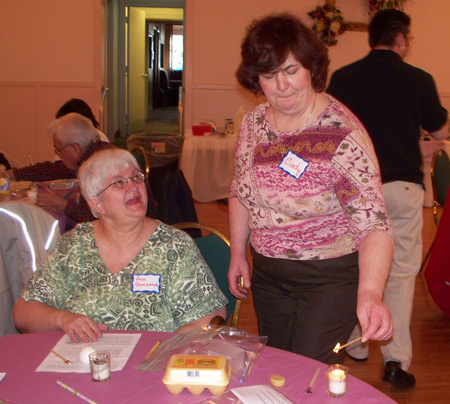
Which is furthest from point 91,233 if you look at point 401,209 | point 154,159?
point 154,159

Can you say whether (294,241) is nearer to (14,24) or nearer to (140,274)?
(140,274)

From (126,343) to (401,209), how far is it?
1635 millimetres

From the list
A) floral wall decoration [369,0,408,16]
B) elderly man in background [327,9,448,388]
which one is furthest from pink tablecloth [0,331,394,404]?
floral wall decoration [369,0,408,16]

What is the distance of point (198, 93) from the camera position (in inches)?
340

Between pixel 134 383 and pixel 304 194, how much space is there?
0.72 m

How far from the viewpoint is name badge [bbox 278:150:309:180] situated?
5.71 feet

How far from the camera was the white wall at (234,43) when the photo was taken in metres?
8.45

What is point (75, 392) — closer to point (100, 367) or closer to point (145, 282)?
point (100, 367)

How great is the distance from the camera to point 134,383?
4.56 feet

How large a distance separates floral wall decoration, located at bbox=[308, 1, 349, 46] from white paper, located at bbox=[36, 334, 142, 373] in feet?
24.1

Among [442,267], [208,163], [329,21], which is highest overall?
[329,21]

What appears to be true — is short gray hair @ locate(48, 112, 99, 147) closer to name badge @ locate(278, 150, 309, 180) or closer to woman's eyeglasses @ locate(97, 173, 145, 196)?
woman's eyeglasses @ locate(97, 173, 145, 196)

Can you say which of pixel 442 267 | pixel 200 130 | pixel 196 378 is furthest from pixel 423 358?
pixel 200 130

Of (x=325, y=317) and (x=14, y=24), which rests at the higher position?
(x=14, y=24)
